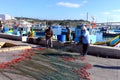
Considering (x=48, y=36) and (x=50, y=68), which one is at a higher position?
(x=48, y=36)

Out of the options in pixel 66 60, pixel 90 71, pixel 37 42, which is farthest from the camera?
pixel 37 42

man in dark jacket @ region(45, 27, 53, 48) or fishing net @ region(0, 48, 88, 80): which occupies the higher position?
man in dark jacket @ region(45, 27, 53, 48)

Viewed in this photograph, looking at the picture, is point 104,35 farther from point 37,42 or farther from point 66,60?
point 66,60

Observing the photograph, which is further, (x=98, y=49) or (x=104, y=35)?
(x=104, y=35)

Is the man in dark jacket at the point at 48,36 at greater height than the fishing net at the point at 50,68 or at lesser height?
greater

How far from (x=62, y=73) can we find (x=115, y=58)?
5203mm

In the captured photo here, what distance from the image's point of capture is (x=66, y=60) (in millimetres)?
12836

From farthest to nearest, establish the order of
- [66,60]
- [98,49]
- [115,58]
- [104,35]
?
[104,35] < [98,49] < [115,58] < [66,60]

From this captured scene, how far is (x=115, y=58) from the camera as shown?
14000 mm

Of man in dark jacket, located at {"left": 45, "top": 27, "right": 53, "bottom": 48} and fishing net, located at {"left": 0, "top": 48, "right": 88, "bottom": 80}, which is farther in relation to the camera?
man in dark jacket, located at {"left": 45, "top": 27, "right": 53, "bottom": 48}

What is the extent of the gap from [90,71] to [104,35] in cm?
7344

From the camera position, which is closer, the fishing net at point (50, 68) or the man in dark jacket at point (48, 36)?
the fishing net at point (50, 68)

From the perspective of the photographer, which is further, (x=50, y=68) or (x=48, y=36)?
(x=48, y=36)

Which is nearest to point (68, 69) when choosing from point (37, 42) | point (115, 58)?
point (115, 58)
